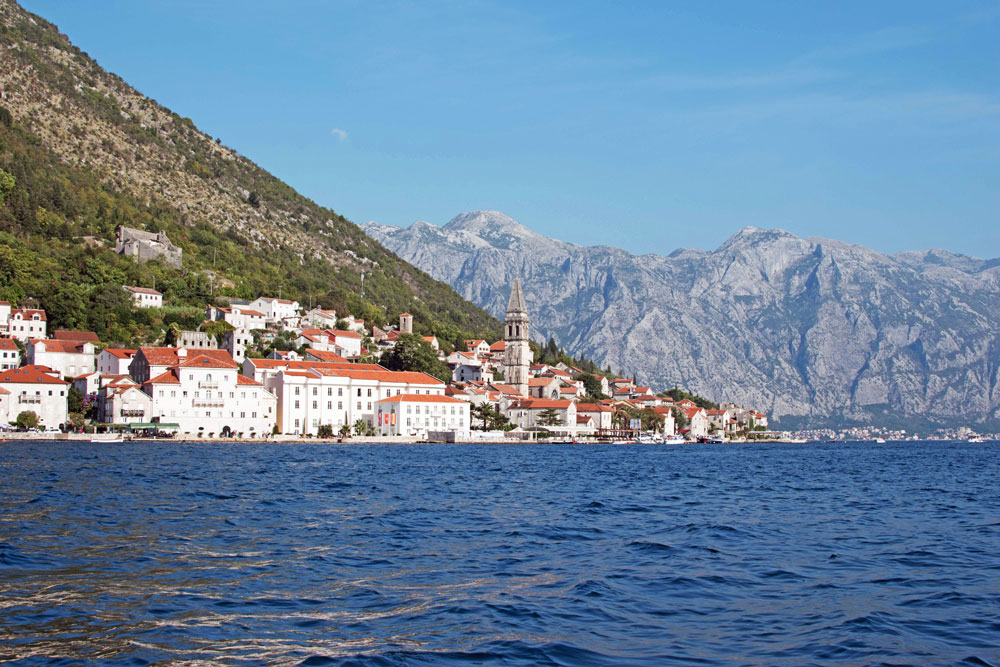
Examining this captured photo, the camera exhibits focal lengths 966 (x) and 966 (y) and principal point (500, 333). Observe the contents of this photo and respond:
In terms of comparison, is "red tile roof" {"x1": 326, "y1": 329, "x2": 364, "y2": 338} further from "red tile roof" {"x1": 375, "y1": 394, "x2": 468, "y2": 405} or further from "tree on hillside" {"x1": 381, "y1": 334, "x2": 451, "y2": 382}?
"red tile roof" {"x1": 375, "y1": 394, "x2": 468, "y2": 405}

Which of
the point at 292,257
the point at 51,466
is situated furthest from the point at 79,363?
the point at 292,257

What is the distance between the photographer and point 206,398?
3137 inches

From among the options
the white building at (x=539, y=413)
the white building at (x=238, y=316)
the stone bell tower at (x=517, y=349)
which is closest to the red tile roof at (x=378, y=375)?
the white building at (x=238, y=316)

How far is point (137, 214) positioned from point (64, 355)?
43992 mm

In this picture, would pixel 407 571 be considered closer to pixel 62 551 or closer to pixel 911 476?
pixel 62 551

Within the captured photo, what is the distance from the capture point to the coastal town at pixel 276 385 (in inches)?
3031

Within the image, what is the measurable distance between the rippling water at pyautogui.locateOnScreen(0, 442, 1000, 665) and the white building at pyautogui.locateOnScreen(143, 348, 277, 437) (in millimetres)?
46690

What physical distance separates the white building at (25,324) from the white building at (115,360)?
792cm

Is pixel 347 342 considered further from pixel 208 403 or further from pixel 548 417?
pixel 208 403

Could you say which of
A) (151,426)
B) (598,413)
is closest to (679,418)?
(598,413)

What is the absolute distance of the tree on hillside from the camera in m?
105

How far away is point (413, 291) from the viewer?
16800 centimetres

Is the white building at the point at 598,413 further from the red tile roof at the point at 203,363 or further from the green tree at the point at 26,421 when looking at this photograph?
the green tree at the point at 26,421

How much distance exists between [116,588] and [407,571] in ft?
15.5
